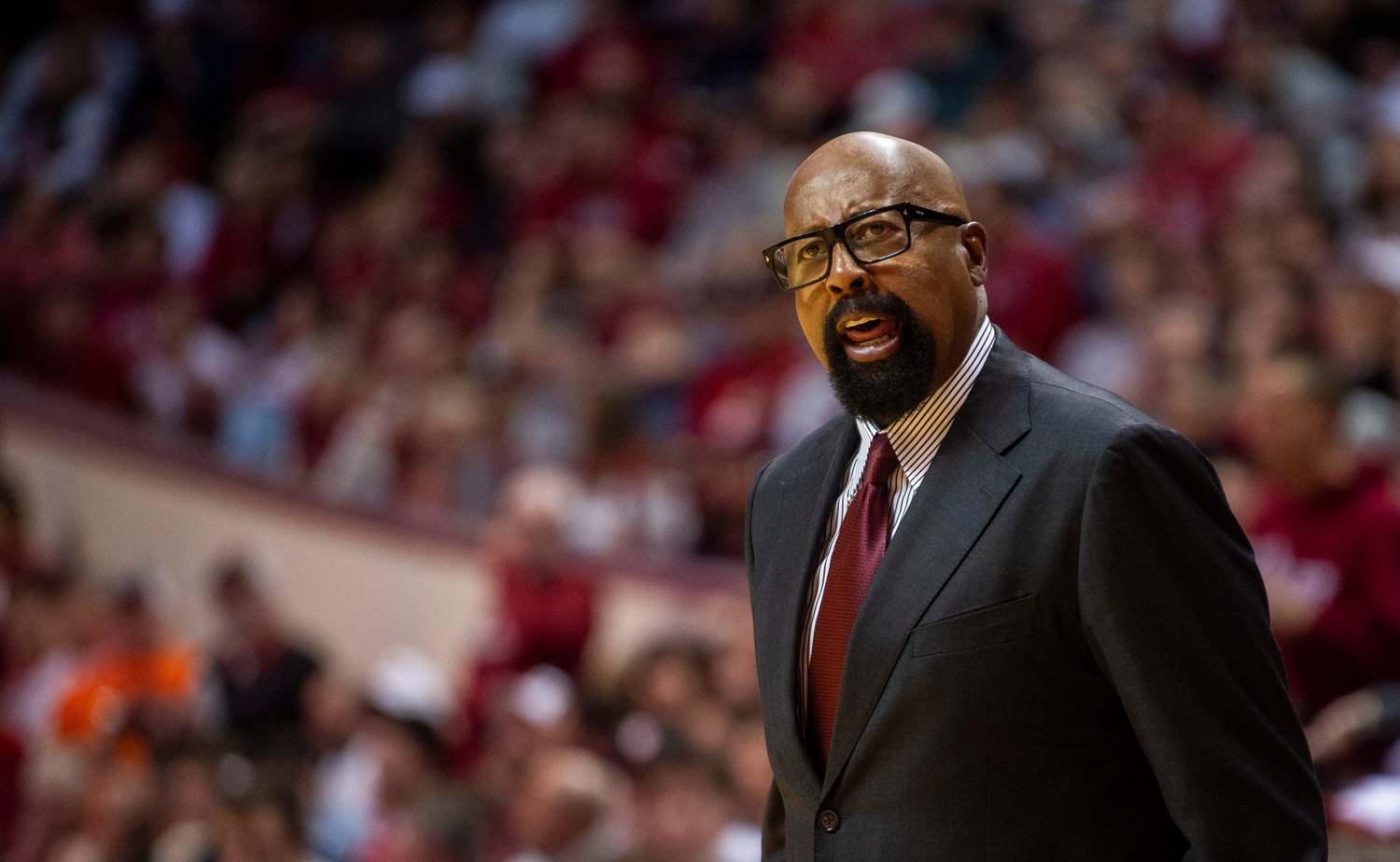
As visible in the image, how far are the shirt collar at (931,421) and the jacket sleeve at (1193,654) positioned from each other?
0.22m

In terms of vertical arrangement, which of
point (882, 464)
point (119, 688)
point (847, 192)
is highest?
point (119, 688)

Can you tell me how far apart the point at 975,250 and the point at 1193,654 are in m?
0.48

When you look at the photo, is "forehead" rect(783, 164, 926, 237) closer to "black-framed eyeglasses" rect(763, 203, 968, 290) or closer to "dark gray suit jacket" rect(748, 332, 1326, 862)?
"black-framed eyeglasses" rect(763, 203, 968, 290)

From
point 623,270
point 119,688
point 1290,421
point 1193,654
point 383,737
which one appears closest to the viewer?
point 1193,654

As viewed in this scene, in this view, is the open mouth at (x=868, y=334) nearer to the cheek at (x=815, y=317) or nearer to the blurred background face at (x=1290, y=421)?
the cheek at (x=815, y=317)

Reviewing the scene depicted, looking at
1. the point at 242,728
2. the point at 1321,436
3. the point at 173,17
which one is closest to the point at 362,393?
the point at 242,728

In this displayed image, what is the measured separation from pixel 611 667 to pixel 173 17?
684 centimetres

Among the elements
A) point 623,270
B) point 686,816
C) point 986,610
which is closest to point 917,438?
point 986,610

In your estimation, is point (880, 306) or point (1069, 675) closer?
point (1069, 675)

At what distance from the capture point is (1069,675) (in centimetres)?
152

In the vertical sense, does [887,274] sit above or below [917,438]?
above

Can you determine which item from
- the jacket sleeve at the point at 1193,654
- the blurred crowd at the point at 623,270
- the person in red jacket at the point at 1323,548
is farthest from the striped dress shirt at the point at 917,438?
the person in red jacket at the point at 1323,548

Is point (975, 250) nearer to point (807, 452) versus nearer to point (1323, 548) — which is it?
point (807, 452)

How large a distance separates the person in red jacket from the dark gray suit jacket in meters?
1.99
